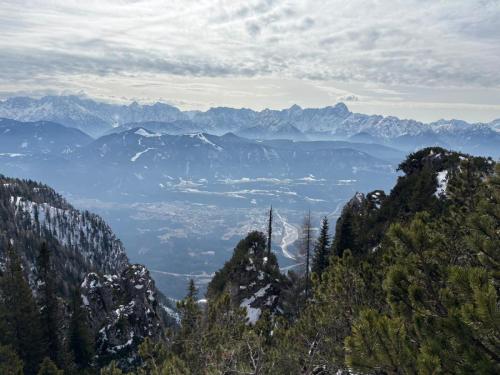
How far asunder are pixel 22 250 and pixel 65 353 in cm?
14909

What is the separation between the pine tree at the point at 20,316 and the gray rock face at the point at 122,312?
1458 cm

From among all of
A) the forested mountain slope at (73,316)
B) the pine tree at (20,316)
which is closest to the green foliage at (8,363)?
the forested mountain slope at (73,316)

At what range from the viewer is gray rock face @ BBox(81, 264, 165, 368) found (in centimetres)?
5706

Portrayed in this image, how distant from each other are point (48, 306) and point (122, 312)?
18605mm

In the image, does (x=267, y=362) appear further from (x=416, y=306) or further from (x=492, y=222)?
(x=492, y=222)

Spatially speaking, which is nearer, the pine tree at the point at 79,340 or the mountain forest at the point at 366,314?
the mountain forest at the point at 366,314

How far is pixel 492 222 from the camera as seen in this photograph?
9289mm

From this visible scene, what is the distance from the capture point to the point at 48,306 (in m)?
45.0

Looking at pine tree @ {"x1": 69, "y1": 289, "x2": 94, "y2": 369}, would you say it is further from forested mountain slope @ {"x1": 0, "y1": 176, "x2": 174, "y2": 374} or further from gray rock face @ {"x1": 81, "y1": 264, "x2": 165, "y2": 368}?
gray rock face @ {"x1": 81, "y1": 264, "x2": 165, "y2": 368}

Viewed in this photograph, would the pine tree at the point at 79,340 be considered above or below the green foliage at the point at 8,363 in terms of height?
below

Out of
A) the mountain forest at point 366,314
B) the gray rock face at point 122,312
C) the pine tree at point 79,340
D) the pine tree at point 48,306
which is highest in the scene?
the mountain forest at point 366,314

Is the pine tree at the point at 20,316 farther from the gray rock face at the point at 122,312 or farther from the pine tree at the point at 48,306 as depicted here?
the gray rock face at the point at 122,312

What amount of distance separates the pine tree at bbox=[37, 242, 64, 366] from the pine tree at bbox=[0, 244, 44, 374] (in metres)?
2.17

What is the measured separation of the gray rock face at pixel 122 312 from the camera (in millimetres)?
57062
